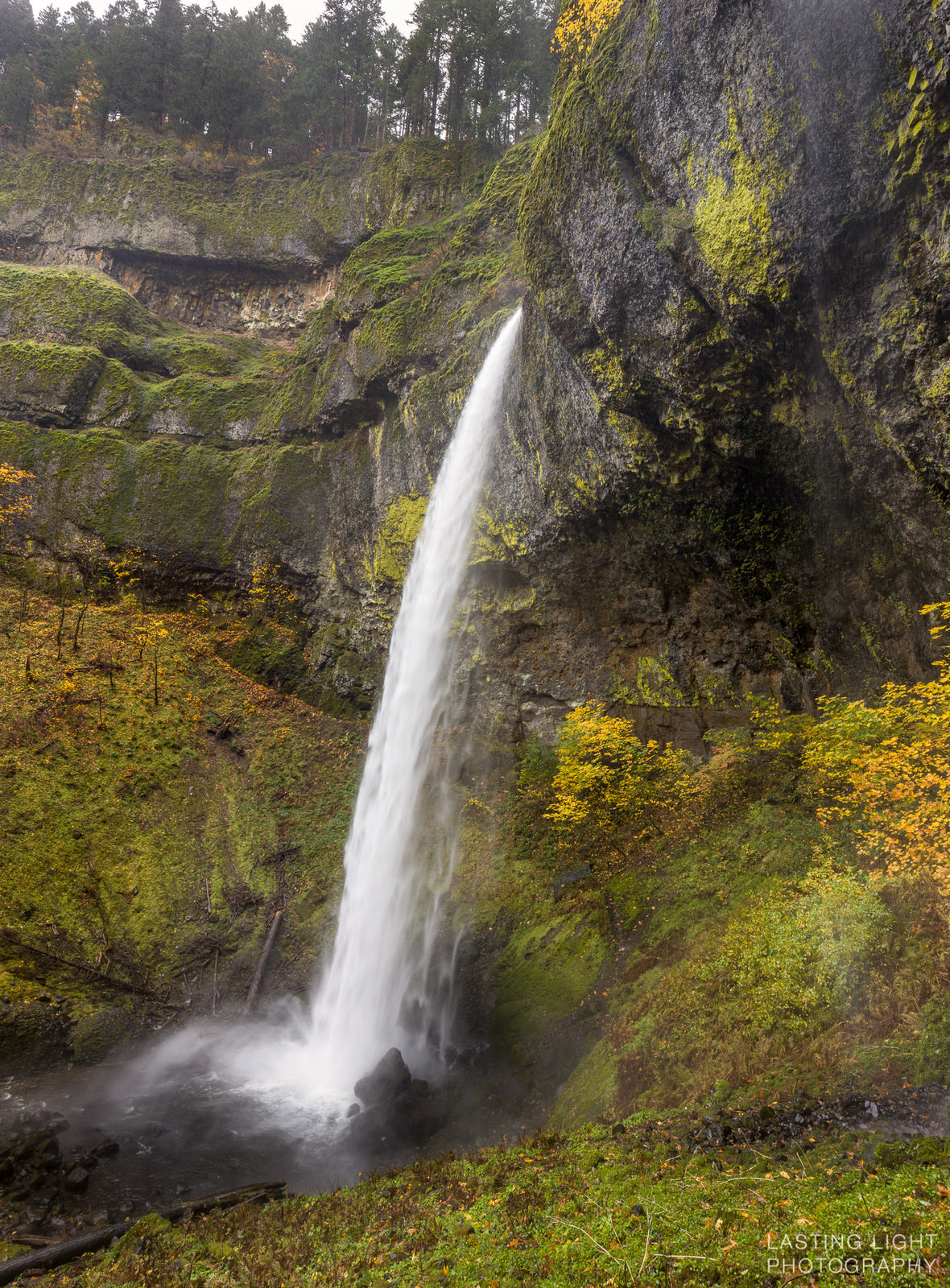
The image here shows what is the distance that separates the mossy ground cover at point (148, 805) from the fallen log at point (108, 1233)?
212 inches

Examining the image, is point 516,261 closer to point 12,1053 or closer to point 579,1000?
point 579,1000

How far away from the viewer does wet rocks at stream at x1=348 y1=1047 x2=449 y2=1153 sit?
336 inches

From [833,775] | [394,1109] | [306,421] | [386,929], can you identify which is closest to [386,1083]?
[394,1109]

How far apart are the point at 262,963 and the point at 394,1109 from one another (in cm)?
525

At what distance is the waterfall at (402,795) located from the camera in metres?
11.9

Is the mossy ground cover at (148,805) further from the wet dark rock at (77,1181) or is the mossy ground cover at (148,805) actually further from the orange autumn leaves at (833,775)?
the orange autumn leaves at (833,775)

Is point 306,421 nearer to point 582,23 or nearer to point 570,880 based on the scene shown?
point 582,23

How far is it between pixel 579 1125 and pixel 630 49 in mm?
14658

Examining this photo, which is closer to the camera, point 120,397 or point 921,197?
point 921,197

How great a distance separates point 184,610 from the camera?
21547 millimetres

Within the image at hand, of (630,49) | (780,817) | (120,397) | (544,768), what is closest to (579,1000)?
(780,817)

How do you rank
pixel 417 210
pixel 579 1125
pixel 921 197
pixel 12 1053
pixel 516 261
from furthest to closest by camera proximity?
1. pixel 417 210
2. pixel 516 261
3. pixel 12 1053
4. pixel 579 1125
5. pixel 921 197

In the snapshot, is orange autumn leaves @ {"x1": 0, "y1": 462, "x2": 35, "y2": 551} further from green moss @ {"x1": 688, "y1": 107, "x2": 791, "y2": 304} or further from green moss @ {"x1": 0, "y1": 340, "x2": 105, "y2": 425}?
green moss @ {"x1": 688, "y1": 107, "x2": 791, "y2": 304}

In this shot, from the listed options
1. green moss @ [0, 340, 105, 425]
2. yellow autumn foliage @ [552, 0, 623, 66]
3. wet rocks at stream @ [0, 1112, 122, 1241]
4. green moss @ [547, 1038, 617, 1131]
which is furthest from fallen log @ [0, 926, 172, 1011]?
yellow autumn foliage @ [552, 0, 623, 66]
